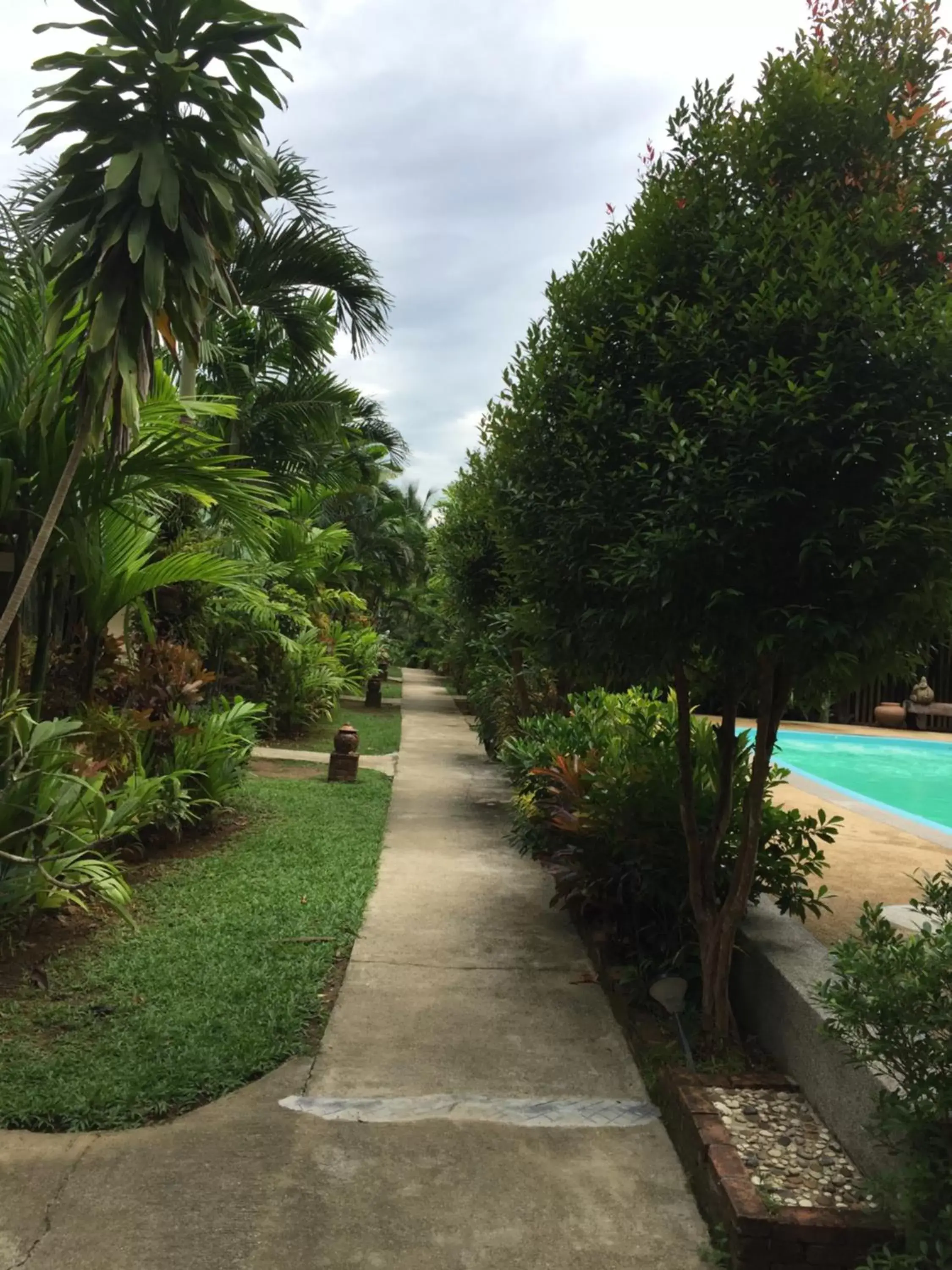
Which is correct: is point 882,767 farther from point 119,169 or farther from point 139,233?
point 119,169

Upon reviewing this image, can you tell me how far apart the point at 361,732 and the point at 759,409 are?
42.3 ft

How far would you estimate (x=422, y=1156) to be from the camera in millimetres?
3133

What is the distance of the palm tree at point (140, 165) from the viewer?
12.1ft

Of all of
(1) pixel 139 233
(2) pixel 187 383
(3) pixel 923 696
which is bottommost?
(3) pixel 923 696

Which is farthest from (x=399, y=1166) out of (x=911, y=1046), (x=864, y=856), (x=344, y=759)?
(x=344, y=759)

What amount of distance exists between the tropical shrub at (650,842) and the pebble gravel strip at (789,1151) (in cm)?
97

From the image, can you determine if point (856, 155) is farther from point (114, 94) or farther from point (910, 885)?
point (910, 885)

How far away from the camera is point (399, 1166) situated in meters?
3.07

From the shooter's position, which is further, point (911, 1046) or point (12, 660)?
point (12, 660)

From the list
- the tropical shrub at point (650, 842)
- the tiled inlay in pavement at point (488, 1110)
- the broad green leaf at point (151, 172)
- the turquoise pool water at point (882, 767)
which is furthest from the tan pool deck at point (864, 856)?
the broad green leaf at point (151, 172)

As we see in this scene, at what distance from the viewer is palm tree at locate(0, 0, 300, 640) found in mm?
3674

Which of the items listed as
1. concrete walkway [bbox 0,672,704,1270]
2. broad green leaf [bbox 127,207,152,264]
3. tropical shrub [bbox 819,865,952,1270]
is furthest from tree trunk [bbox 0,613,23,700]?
tropical shrub [bbox 819,865,952,1270]

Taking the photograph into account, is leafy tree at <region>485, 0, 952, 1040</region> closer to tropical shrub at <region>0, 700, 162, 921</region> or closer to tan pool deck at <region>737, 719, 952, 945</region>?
tan pool deck at <region>737, 719, 952, 945</region>

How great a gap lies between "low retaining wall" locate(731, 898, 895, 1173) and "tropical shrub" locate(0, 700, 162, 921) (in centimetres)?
290
